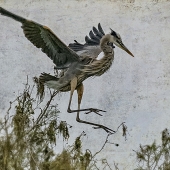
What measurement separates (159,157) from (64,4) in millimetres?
1569

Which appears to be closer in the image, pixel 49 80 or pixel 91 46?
pixel 49 80

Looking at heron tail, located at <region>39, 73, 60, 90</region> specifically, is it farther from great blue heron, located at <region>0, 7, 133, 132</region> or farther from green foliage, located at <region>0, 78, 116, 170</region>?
green foliage, located at <region>0, 78, 116, 170</region>

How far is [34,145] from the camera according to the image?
4.19 metres

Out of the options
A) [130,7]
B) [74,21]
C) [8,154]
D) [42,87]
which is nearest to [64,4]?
[74,21]

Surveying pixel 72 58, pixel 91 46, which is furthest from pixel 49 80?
pixel 91 46

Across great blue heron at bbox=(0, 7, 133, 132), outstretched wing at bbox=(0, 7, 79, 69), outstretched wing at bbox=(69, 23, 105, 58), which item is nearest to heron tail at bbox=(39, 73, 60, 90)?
great blue heron at bbox=(0, 7, 133, 132)

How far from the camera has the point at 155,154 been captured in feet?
16.6

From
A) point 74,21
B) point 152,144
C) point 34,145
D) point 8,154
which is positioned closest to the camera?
point 8,154

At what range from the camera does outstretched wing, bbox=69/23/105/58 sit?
13.0 feet

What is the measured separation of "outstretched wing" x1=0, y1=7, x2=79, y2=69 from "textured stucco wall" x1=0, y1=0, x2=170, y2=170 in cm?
133

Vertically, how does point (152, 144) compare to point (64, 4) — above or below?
below

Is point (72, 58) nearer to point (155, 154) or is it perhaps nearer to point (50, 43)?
point (50, 43)

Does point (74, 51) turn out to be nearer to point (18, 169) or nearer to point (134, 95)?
point (18, 169)

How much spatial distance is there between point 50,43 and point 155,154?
5.52ft
